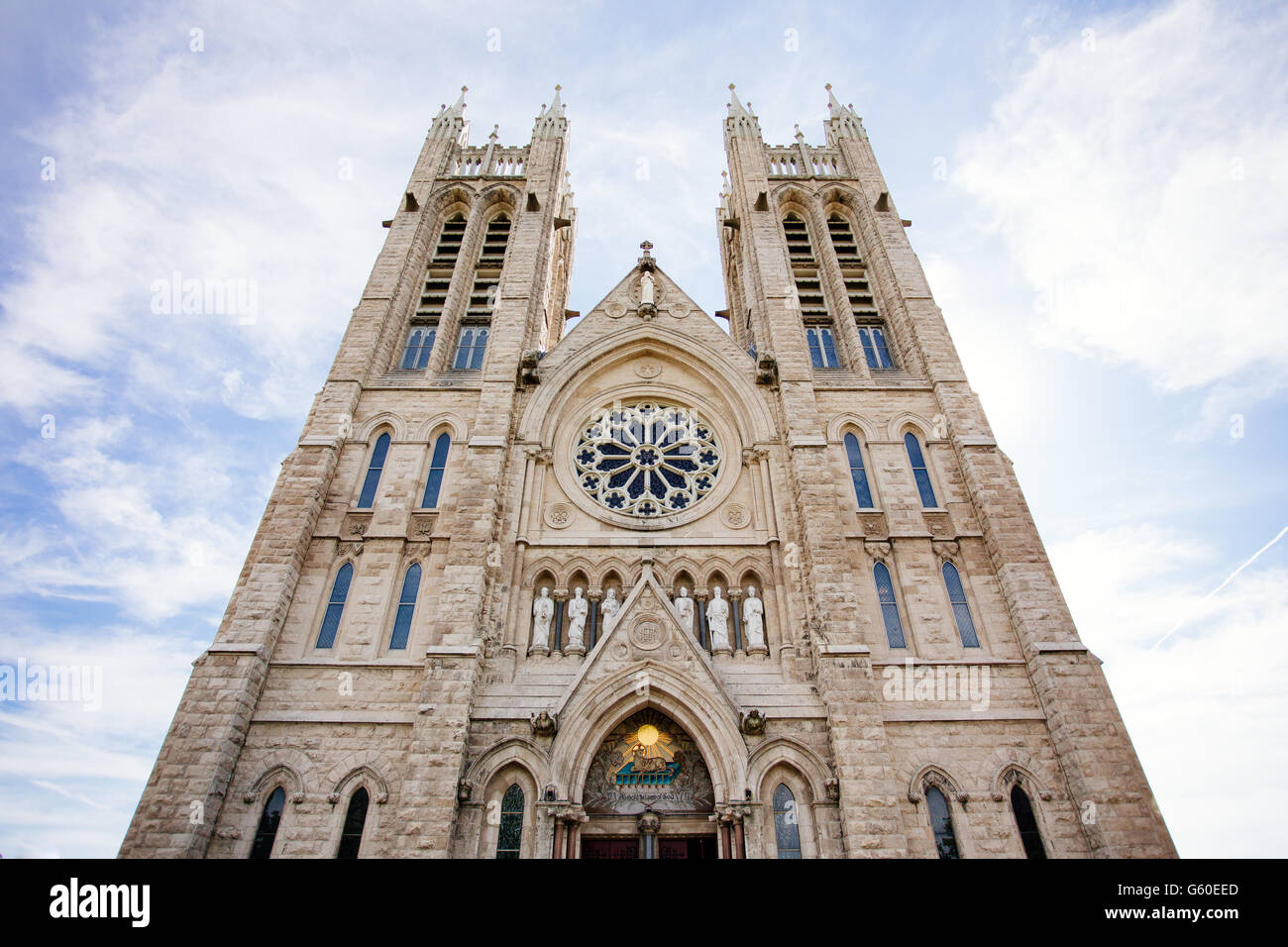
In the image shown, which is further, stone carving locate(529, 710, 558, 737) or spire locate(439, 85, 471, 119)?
spire locate(439, 85, 471, 119)

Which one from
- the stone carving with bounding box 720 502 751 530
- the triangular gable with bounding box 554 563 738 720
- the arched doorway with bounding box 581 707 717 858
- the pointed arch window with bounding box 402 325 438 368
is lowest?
the arched doorway with bounding box 581 707 717 858

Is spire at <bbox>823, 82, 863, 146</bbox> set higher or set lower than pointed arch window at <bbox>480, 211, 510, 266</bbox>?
higher

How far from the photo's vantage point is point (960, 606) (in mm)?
14203

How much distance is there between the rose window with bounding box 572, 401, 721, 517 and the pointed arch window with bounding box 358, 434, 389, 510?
14.9 feet

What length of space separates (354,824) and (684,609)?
22.6 ft

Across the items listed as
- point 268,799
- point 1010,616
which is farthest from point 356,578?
point 1010,616

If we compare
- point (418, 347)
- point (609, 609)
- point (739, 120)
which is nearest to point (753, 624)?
point (609, 609)

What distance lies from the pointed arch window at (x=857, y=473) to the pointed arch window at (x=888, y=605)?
1.62 metres

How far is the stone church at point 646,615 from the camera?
11367 mm

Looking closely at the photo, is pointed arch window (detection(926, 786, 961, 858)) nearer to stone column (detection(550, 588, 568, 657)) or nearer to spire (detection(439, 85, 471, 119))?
stone column (detection(550, 588, 568, 657))

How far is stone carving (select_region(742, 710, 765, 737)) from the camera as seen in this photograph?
38.9ft

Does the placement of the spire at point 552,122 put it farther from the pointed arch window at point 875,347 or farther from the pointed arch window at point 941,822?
the pointed arch window at point 941,822

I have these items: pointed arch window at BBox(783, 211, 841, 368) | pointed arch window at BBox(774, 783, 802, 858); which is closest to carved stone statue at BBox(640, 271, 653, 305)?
pointed arch window at BBox(783, 211, 841, 368)
